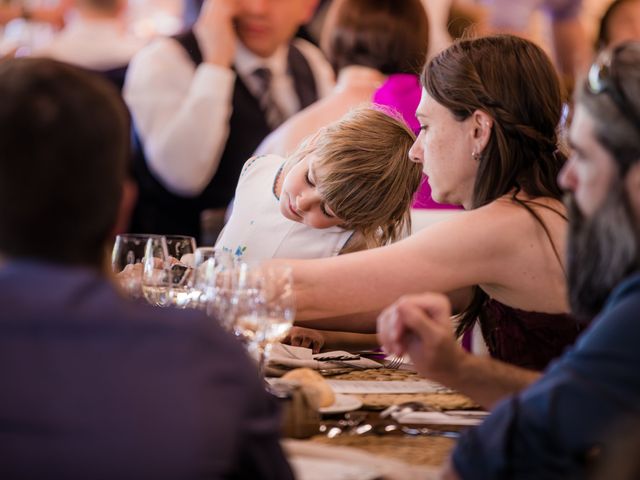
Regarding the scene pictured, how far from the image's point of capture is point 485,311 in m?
2.46

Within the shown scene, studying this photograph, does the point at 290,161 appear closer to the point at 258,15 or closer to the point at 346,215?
the point at 346,215

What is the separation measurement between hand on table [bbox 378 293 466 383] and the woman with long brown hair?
1.98ft

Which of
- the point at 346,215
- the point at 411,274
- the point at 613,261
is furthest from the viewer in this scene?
the point at 346,215

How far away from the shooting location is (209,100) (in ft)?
16.5

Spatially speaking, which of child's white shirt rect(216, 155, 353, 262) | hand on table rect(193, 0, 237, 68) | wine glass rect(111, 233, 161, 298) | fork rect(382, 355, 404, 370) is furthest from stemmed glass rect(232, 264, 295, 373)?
hand on table rect(193, 0, 237, 68)

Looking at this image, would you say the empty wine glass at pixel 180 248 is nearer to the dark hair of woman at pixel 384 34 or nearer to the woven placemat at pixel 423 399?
the woven placemat at pixel 423 399

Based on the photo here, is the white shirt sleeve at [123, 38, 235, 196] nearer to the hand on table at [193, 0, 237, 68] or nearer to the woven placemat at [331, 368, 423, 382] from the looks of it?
the hand on table at [193, 0, 237, 68]

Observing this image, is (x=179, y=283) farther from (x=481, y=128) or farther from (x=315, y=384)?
(x=481, y=128)

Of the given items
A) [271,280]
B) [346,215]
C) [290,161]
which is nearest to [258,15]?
[290,161]

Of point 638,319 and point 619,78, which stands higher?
point 619,78

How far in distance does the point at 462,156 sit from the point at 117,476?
155 centimetres

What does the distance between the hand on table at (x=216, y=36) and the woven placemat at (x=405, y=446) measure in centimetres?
364

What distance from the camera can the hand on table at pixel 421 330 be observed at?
5.31 ft

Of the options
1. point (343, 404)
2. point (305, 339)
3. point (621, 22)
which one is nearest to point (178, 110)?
point (621, 22)
